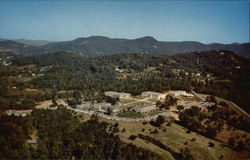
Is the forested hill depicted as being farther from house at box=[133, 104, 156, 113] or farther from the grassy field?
the grassy field

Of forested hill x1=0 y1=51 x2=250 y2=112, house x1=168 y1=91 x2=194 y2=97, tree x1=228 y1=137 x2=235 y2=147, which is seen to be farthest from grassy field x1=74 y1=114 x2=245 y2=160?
forested hill x1=0 y1=51 x2=250 y2=112

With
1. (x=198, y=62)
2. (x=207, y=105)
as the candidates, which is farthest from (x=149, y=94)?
(x=198, y=62)

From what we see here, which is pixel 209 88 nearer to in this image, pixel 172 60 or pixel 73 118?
pixel 73 118

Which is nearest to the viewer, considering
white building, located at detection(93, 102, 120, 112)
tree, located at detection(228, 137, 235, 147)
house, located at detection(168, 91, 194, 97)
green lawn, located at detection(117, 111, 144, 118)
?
tree, located at detection(228, 137, 235, 147)

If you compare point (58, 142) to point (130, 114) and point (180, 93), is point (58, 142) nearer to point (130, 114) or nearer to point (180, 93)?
point (130, 114)

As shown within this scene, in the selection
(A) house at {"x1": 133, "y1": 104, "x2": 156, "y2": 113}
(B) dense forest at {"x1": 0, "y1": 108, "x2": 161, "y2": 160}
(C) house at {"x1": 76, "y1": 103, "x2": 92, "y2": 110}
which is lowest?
(C) house at {"x1": 76, "y1": 103, "x2": 92, "y2": 110}

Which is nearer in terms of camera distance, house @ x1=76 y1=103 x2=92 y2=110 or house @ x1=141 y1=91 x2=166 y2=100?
house @ x1=76 y1=103 x2=92 y2=110
